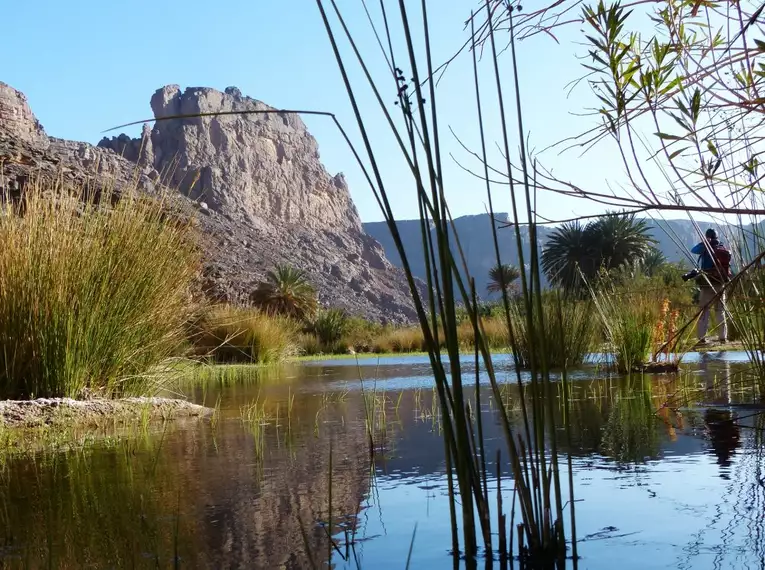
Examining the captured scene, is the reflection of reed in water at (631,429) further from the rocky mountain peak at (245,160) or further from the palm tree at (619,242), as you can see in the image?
the rocky mountain peak at (245,160)

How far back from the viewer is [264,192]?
64500 mm

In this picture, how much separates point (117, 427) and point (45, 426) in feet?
0.99

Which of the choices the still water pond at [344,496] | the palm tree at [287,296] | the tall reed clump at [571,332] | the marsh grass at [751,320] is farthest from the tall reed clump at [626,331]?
the palm tree at [287,296]

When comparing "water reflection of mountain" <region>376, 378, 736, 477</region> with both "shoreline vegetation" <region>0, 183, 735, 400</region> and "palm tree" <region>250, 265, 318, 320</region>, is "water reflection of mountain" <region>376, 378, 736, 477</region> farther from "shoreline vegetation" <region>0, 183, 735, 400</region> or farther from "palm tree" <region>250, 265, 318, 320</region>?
"palm tree" <region>250, 265, 318, 320</region>

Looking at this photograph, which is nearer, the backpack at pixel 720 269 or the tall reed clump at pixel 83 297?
the backpack at pixel 720 269

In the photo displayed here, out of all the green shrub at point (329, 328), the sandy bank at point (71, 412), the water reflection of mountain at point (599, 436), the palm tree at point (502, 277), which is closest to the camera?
the palm tree at point (502, 277)

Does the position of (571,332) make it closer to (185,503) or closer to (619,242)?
(185,503)

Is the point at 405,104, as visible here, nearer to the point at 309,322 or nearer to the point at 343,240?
the point at 309,322

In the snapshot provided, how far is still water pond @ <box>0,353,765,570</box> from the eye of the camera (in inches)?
57.1

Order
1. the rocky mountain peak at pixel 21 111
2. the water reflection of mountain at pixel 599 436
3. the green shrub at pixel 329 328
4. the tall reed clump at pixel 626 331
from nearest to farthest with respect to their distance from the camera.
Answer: the water reflection of mountain at pixel 599 436 < the tall reed clump at pixel 626 331 < the green shrub at pixel 329 328 < the rocky mountain peak at pixel 21 111

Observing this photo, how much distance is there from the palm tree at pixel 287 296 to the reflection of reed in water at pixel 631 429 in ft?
74.3

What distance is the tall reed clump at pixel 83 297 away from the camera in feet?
12.7

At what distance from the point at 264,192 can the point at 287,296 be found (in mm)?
38747

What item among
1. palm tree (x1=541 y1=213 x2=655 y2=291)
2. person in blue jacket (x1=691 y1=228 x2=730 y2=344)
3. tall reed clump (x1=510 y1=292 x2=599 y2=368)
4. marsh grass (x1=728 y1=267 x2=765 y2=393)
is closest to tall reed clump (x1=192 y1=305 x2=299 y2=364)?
tall reed clump (x1=510 y1=292 x2=599 y2=368)
